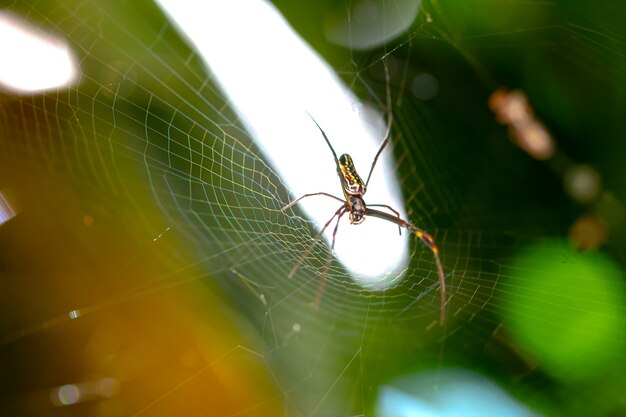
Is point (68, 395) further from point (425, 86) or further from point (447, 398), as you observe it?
point (425, 86)

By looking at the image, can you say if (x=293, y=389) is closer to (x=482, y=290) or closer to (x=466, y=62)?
(x=482, y=290)

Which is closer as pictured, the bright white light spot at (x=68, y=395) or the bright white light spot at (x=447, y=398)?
the bright white light spot at (x=68, y=395)

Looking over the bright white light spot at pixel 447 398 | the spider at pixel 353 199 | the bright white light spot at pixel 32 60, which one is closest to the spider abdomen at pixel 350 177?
the spider at pixel 353 199

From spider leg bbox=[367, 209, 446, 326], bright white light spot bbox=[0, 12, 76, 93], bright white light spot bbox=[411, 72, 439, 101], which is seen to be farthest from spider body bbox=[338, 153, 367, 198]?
bright white light spot bbox=[0, 12, 76, 93]

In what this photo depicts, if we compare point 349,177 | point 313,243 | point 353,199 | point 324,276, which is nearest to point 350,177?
point 349,177

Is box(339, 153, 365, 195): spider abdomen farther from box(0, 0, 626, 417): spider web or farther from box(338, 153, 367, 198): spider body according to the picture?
box(0, 0, 626, 417): spider web

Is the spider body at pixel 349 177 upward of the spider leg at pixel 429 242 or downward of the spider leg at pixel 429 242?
upward

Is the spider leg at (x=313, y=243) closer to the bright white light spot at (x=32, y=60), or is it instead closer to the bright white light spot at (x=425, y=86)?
the bright white light spot at (x=425, y=86)
